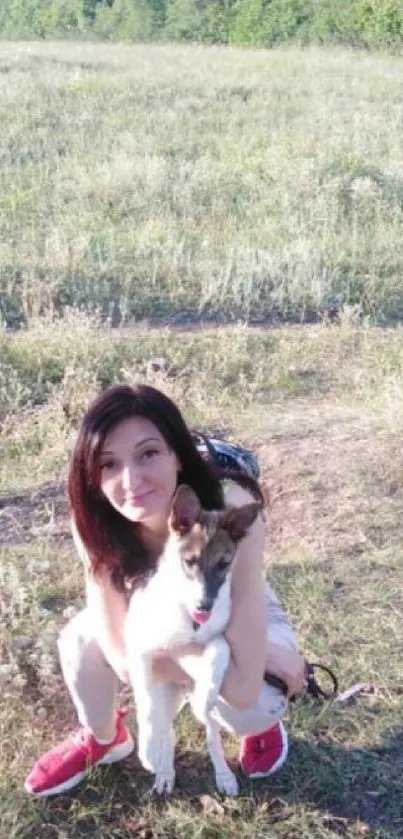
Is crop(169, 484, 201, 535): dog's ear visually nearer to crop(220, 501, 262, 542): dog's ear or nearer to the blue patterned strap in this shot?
crop(220, 501, 262, 542): dog's ear

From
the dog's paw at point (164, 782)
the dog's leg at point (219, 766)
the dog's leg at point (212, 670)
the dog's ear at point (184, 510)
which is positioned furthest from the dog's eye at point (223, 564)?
the dog's paw at point (164, 782)

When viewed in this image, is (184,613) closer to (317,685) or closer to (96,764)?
(96,764)

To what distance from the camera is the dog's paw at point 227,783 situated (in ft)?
8.79

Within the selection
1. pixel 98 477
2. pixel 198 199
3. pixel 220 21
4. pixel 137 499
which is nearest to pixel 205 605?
pixel 137 499

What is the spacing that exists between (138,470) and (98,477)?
12 centimetres

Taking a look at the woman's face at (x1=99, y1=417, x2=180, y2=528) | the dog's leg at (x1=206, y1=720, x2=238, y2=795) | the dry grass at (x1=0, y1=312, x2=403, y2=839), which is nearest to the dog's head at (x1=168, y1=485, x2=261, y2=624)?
the woman's face at (x1=99, y1=417, x2=180, y2=528)

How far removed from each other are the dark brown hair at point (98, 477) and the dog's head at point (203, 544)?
105 mm

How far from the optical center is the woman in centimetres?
239

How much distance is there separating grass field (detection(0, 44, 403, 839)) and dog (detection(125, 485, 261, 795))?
0.27 metres

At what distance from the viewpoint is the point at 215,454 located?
2.61 m

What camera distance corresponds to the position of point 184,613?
2.36m

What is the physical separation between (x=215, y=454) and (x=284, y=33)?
25585 millimetres

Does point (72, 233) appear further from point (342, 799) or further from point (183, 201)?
point (342, 799)

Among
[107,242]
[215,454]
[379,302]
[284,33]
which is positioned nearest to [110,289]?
[107,242]
